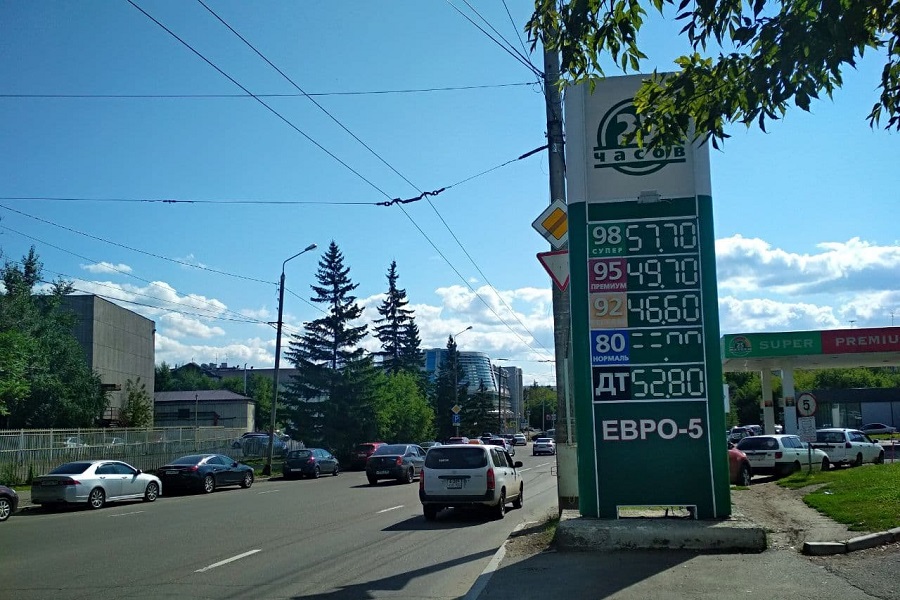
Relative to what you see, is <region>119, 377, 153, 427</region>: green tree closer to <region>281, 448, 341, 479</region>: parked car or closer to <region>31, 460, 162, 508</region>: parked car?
<region>281, 448, 341, 479</region>: parked car

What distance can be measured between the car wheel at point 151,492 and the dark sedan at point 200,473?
7.46 ft

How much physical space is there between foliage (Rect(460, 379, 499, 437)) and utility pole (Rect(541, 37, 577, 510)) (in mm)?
80536

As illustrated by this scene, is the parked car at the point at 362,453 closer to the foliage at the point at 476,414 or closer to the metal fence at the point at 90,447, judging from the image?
the metal fence at the point at 90,447

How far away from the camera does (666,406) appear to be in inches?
461

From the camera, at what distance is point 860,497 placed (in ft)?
49.4

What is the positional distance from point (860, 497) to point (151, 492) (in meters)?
19.6

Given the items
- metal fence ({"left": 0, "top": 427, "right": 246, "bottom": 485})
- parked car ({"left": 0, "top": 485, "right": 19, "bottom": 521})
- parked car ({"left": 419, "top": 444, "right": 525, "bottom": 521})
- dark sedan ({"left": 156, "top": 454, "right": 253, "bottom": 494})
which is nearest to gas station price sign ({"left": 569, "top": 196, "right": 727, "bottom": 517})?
parked car ({"left": 419, "top": 444, "right": 525, "bottom": 521})

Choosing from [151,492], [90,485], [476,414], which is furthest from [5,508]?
[476,414]

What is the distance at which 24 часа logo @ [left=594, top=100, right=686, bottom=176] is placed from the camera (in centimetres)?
1232

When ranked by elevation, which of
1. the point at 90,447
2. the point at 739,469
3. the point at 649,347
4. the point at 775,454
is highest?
the point at 649,347

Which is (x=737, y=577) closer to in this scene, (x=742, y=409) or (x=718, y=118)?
(x=718, y=118)

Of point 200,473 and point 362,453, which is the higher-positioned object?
point 200,473

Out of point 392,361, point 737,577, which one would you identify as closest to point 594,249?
point 737,577

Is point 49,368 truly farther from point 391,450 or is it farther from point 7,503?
point 7,503
